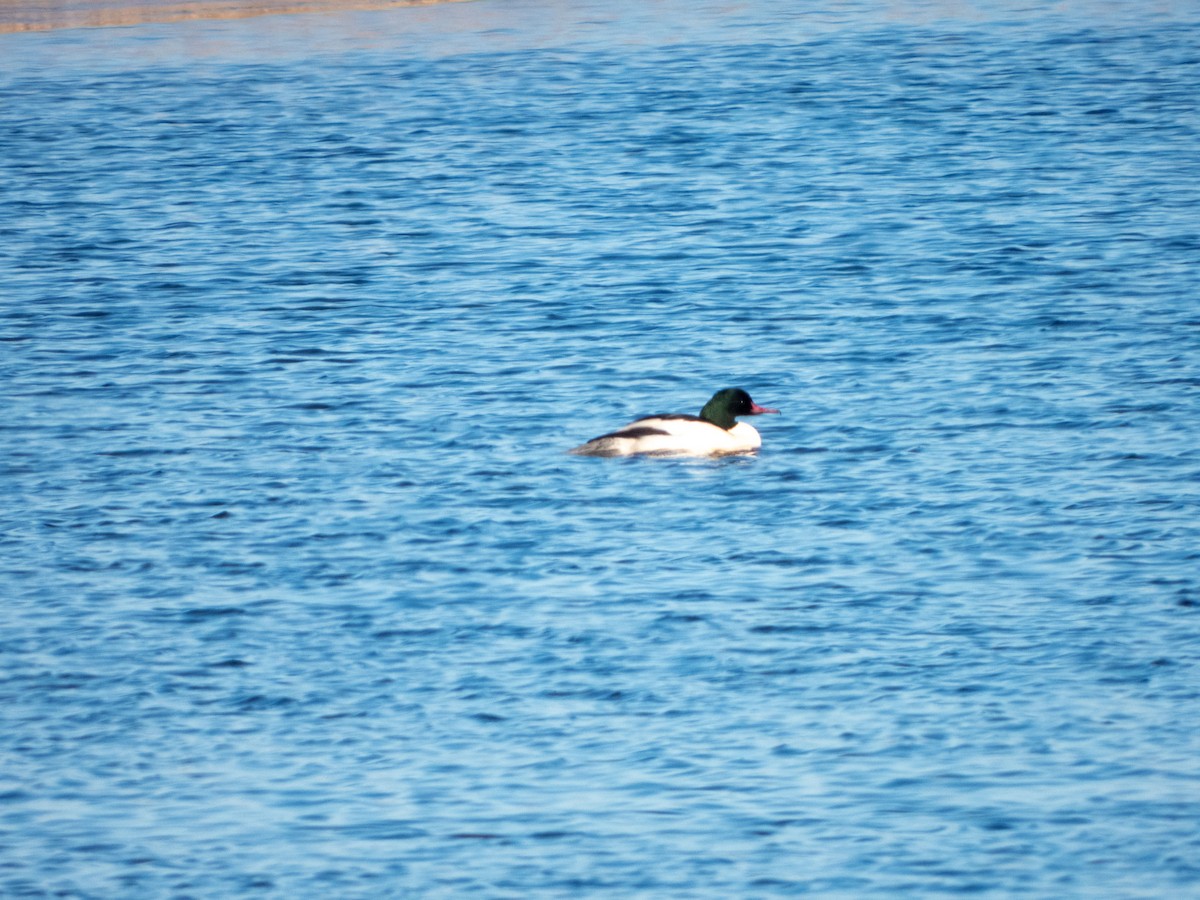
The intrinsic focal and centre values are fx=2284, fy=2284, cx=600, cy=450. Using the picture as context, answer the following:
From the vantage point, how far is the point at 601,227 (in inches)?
902

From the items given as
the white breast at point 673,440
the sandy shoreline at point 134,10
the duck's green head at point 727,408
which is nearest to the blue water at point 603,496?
the white breast at point 673,440

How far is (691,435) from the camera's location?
15180 millimetres

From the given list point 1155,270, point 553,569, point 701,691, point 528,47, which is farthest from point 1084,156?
point 701,691

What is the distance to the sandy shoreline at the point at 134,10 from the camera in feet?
104

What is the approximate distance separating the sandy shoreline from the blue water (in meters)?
3.00

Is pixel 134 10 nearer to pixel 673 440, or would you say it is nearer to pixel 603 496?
pixel 673 440

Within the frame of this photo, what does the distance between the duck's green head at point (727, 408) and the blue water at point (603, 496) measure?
276 mm

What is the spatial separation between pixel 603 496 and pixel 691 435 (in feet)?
3.76

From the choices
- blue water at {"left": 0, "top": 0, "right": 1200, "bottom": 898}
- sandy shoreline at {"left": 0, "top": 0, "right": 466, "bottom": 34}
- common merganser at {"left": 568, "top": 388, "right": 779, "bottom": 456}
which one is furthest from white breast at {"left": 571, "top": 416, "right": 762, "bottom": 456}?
sandy shoreline at {"left": 0, "top": 0, "right": 466, "bottom": 34}

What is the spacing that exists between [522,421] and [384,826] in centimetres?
681

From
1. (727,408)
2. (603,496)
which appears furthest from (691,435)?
(603,496)

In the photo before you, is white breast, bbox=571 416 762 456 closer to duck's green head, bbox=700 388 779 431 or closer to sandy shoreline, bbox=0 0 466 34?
duck's green head, bbox=700 388 779 431

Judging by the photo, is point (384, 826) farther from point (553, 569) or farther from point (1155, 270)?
point (1155, 270)

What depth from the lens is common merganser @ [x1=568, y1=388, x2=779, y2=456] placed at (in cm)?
1499
